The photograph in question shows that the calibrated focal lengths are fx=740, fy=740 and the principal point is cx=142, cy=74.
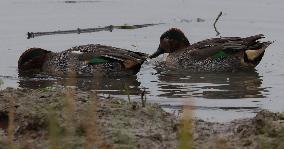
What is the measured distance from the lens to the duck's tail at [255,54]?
13.3 metres

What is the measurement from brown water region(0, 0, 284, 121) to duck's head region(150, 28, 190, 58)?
0.99ft

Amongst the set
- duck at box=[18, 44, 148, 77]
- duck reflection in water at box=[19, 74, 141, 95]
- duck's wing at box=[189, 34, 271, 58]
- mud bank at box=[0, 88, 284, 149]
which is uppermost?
duck's wing at box=[189, 34, 271, 58]

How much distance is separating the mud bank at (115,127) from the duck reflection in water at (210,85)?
2.99 m

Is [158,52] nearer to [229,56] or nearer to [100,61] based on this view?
[229,56]

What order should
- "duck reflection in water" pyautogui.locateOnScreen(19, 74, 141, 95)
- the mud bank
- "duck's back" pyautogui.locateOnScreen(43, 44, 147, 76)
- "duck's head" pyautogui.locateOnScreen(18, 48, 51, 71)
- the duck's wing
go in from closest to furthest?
1. the mud bank
2. "duck reflection in water" pyautogui.locateOnScreen(19, 74, 141, 95)
3. "duck's back" pyautogui.locateOnScreen(43, 44, 147, 76)
4. "duck's head" pyautogui.locateOnScreen(18, 48, 51, 71)
5. the duck's wing

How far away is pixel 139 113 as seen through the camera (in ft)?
23.3

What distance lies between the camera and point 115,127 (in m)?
6.35

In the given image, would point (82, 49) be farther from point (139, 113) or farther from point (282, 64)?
point (139, 113)

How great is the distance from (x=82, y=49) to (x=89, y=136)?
27.3 feet

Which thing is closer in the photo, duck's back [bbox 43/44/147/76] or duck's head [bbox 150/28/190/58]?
duck's back [bbox 43/44/147/76]

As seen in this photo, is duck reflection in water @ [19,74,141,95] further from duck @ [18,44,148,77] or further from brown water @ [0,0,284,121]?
duck @ [18,44,148,77]


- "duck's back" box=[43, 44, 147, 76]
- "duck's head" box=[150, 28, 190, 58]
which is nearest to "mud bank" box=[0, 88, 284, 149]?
"duck's back" box=[43, 44, 147, 76]

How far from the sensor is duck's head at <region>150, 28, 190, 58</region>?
14500mm

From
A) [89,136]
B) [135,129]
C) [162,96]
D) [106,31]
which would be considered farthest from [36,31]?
[89,136]
